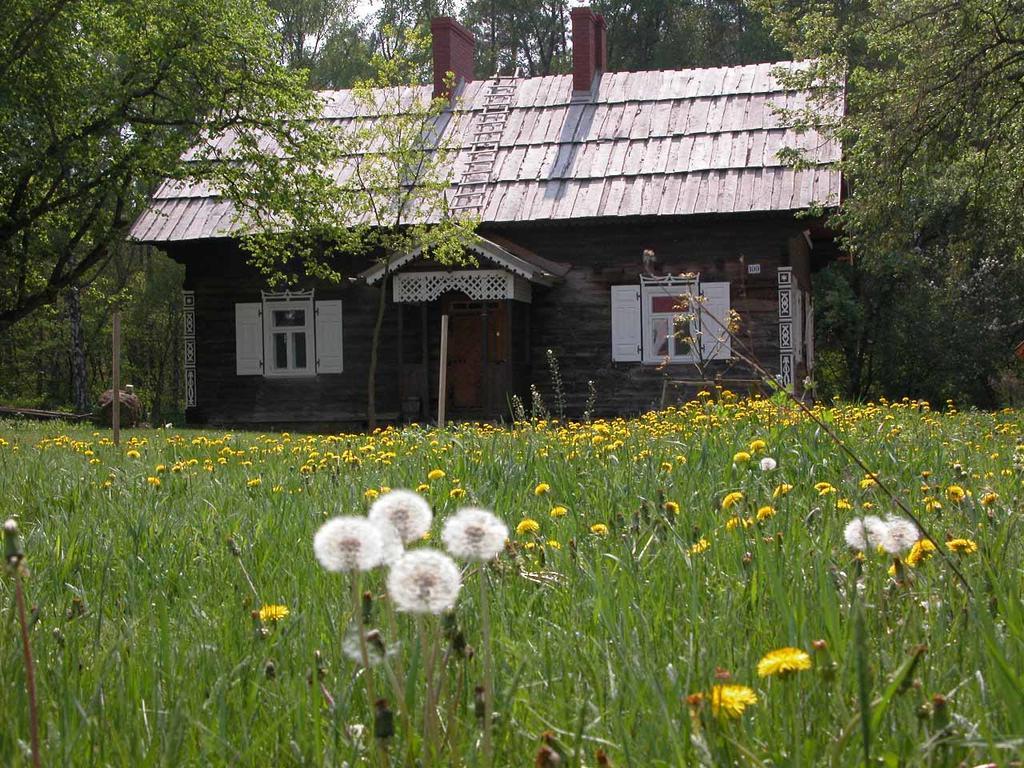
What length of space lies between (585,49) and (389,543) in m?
23.1

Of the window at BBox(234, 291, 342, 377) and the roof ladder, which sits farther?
the window at BBox(234, 291, 342, 377)

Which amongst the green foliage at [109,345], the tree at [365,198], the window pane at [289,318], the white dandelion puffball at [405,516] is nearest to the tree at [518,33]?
the green foliage at [109,345]

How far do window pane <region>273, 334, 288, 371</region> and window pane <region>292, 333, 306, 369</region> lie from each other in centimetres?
17

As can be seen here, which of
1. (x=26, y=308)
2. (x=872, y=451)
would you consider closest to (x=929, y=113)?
(x=872, y=451)

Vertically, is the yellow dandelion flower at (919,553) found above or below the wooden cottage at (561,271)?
below

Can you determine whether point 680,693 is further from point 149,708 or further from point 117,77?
point 117,77

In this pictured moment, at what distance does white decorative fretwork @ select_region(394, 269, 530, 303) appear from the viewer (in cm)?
1984

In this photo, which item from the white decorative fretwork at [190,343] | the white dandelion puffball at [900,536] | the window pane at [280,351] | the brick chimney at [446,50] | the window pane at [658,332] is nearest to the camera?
the white dandelion puffball at [900,536]

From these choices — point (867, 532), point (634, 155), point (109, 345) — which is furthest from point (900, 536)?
point (109, 345)

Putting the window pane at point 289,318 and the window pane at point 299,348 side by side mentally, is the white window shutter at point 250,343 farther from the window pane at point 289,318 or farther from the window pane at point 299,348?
the window pane at point 299,348

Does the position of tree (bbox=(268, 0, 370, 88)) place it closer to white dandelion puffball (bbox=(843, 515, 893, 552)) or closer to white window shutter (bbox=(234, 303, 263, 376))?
white window shutter (bbox=(234, 303, 263, 376))

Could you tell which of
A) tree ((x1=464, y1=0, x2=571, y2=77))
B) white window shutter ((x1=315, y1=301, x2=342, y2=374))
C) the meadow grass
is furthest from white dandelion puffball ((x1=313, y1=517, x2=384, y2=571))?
tree ((x1=464, y1=0, x2=571, y2=77))

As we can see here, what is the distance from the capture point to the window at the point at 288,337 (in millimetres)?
22016


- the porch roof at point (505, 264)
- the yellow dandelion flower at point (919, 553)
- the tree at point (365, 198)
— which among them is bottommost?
the yellow dandelion flower at point (919, 553)
